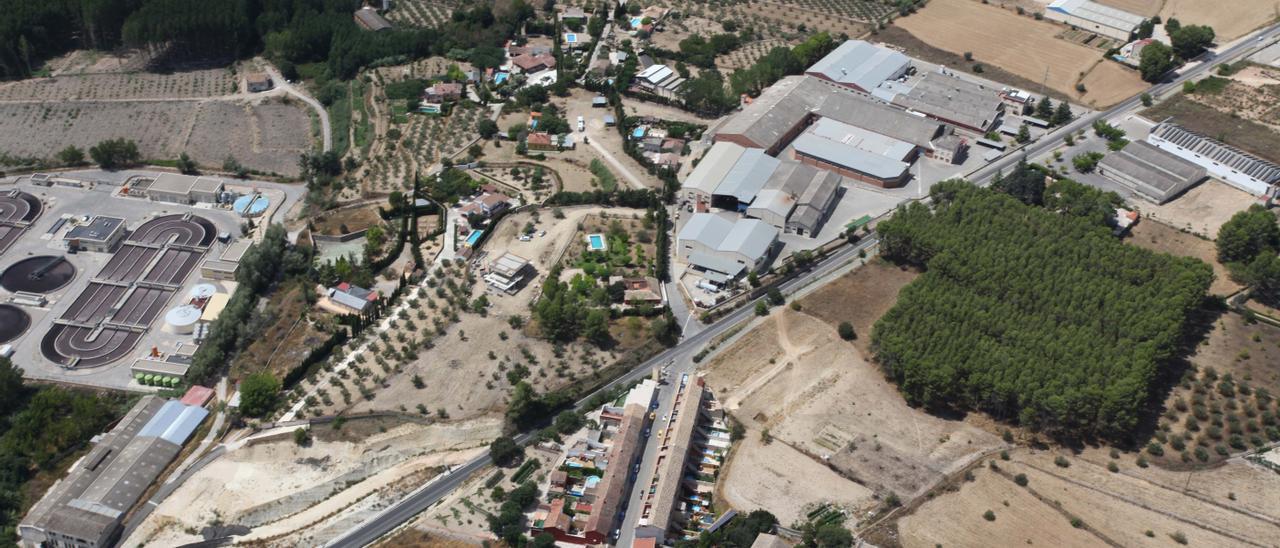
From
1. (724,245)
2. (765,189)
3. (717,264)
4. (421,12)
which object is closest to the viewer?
(717,264)

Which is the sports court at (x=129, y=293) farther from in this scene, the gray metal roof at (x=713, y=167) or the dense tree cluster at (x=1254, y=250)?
the dense tree cluster at (x=1254, y=250)

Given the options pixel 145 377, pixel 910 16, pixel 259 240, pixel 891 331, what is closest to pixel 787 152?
pixel 891 331

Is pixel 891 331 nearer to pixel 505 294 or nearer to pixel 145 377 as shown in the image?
pixel 505 294

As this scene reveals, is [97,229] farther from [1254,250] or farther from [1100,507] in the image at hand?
[1254,250]

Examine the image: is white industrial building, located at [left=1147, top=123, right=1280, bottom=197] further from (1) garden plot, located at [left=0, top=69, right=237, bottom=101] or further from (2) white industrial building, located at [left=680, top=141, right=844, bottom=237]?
(1) garden plot, located at [left=0, top=69, right=237, bottom=101]

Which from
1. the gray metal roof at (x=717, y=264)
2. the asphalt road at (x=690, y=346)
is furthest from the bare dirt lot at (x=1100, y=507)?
the gray metal roof at (x=717, y=264)

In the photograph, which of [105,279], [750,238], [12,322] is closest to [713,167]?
[750,238]
